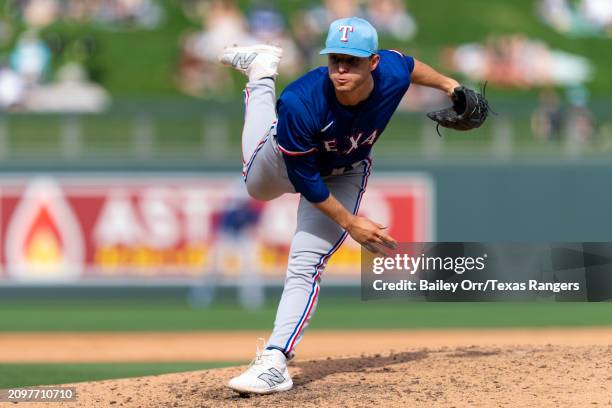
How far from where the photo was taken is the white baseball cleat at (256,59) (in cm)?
630

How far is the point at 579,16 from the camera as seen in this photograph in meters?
19.2

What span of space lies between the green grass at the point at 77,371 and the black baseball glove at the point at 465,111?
3259mm

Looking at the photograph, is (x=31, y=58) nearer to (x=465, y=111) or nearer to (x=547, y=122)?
(x=547, y=122)

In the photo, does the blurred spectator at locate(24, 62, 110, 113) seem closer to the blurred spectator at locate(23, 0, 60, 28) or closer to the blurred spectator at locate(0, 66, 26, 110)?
the blurred spectator at locate(0, 66, 26, 110)

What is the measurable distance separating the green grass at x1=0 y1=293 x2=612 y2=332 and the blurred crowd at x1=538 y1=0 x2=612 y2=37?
6136 millimetres

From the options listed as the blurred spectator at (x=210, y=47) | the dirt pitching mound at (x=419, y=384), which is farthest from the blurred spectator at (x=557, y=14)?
the dirt pitching mound at (x=419, y=384)

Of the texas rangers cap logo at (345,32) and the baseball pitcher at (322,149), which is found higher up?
the texas rangers cap logo at (345,32)

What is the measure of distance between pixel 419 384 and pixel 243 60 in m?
2.15

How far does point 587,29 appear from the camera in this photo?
62.2 ft

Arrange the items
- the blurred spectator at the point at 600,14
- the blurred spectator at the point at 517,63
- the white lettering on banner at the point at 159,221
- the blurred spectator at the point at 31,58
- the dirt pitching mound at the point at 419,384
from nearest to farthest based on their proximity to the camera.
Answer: the dirt pitching mound at the point at 419,384 → the white lettering on banner at the point at 159,221 → the blurred spectator at the point at 31,58 → the blurred spectator at the point at 517,63 → the blurred spectator at the point at 600,14

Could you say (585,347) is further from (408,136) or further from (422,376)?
(408,136)

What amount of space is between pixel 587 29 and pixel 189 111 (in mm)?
7931

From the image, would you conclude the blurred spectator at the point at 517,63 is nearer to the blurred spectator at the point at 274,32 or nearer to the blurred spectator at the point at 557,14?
the blurred spectator at the point at 557,14

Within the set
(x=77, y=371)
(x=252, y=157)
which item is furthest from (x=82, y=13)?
(x=252, y=157)
